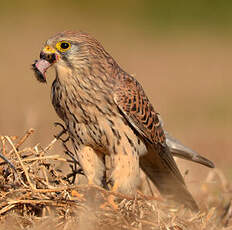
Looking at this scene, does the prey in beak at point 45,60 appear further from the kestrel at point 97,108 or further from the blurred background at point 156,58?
the blurred background at point 156,58

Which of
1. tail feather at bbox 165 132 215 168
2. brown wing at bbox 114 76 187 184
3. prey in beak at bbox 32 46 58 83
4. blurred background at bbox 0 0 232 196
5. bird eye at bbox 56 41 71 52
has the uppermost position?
bird eye at bbox 56 41 71 52

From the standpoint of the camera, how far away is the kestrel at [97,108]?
4.84 m

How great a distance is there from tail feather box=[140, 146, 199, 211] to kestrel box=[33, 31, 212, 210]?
0.06 m

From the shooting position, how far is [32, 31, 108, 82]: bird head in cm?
477

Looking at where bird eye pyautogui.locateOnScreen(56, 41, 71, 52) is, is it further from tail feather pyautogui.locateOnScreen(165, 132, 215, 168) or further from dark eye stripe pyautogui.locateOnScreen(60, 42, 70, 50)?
tail feather pyautogui.locateOnScreen(165, 132, 215, 168)

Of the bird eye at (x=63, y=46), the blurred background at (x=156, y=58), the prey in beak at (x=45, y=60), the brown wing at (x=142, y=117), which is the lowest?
the blurred background at (x=156, y=58)

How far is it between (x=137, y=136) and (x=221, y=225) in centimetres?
114

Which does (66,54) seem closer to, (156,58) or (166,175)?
(166,175)

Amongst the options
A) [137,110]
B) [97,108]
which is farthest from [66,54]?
[137,110]

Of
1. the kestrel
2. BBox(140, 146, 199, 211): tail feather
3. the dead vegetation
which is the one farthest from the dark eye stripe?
BBox(140, 146, 199, 211): tail feather

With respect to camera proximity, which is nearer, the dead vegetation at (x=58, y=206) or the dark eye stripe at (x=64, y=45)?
the dead vegetation at (x=58, y=206)

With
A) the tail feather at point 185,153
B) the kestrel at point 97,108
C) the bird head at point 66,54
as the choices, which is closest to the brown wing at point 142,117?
the kestrel at point 97,108

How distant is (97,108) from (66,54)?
0.50m

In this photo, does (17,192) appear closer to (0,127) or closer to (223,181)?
(223,181)
